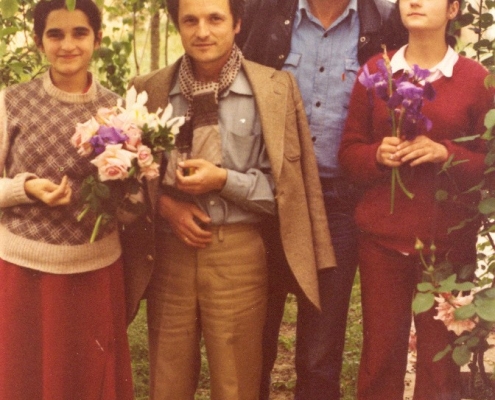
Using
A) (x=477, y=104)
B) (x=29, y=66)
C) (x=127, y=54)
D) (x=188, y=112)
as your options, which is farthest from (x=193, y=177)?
(x=127, y=54)

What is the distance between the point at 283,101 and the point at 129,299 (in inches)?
44.1

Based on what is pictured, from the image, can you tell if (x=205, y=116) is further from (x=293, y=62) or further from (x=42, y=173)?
→ (x=42, y=173)

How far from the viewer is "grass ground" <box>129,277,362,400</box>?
5.15 metres

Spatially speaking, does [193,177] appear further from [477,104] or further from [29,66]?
[29,66]

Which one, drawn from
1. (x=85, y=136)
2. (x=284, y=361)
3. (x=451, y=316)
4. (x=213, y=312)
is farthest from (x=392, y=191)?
(x=284, y=361)

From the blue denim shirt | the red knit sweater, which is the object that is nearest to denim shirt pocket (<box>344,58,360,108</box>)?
the blue denim shirt

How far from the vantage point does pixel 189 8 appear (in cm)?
338

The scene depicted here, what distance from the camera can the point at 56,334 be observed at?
3469 millimetres

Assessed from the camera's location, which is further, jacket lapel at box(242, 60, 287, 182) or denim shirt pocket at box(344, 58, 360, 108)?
denim shirt pocket at box(344, 58, 360, 108)

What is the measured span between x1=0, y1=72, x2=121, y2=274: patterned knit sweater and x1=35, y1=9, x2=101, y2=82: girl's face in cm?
12

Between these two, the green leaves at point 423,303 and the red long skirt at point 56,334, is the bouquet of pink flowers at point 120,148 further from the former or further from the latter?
the green leaves at point 423,303

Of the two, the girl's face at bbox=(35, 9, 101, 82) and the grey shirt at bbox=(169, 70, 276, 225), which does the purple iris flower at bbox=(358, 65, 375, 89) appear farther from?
the girl's face at bbox=(35, 9, 101, 82)

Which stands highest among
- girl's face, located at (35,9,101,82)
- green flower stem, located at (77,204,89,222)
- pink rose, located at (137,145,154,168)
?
girl's face, located at (35,9,101,82)

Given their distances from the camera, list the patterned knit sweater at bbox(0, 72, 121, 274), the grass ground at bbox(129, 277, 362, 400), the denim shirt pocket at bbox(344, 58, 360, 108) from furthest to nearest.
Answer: the grass ground at bbox(129, 277, 362, 400), the denim shirt pocket at bbox(344, 58, 360, 108), the patterned knit sweater at bbox(0, 72, 121, 274)
